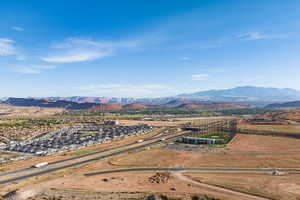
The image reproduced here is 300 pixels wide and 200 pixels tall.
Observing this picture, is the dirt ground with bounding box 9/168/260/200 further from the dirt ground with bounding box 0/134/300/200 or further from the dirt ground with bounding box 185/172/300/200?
the dirt ground with bounding box 185/172/300/200

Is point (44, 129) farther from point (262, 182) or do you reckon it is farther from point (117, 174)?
point (262, 182)

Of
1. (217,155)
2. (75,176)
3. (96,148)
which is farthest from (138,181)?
(96,148)

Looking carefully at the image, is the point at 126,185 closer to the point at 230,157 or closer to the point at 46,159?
the point at 46,159

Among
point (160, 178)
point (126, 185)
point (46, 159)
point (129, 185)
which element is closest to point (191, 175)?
point (160, 178)

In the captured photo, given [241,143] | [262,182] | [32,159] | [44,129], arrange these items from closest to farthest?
1. [262,182]
2. [32,159]
3. [241,143]
4. [44,129]

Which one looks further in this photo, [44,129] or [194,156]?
[44,129]

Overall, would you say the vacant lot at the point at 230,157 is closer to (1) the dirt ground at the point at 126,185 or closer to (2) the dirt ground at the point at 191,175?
(2) the dirt ground at the point at 191,175

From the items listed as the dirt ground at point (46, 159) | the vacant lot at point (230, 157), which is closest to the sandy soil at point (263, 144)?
the vacant lot at point (230, 157)
